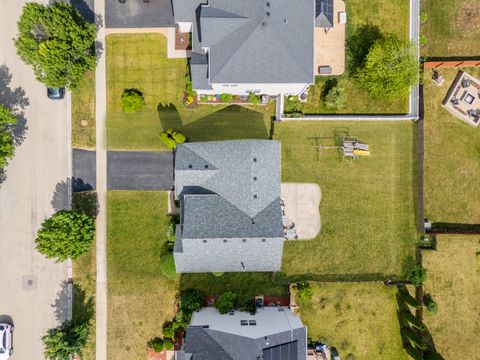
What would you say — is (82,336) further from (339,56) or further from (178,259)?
(339,56)

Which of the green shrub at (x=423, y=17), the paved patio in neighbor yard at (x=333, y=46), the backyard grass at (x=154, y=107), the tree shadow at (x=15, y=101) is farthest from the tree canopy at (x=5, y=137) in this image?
the green shrub at (x=423, y=17)

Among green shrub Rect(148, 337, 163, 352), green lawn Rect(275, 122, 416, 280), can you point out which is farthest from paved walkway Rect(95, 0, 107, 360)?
green lawn Rect(275, 122, 416, 280)

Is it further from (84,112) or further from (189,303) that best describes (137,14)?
(189,303)

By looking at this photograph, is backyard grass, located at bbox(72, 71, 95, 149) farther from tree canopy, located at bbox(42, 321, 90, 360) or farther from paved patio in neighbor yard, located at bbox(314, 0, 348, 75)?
paved patio in neighbor yard, located at bbox(314, 0, 348, 75)

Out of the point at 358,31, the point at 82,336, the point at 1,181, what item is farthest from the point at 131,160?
the point at 358,31

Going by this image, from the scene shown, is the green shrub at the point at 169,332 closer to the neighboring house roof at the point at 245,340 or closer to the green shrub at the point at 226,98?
the neighboring house roof at the point at 245,340

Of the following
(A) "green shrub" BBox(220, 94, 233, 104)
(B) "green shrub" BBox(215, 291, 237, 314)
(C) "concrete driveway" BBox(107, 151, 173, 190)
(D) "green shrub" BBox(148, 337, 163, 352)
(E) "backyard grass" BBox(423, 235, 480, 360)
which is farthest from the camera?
(E) "backyard grass" BBox(423, 235, 480, 360)

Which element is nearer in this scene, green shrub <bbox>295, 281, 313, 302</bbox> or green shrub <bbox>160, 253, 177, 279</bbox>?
green shrub <bbox>160, 253, 177, 279</bbox>
